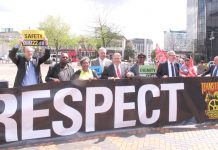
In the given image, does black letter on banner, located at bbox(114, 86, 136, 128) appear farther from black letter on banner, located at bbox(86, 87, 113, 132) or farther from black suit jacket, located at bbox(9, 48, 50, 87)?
black suit jacket, located at bbox(9, 48, 50, 87)

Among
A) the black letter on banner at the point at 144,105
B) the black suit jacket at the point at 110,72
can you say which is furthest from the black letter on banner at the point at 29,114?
the black letter on banner at the point at 144,105

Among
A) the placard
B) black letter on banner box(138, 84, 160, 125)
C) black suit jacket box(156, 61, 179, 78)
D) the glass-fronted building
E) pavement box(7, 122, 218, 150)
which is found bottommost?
pavement box(7, 122, 218, 150)

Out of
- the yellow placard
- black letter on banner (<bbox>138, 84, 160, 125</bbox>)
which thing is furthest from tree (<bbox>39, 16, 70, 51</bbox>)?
black letter on banner (<bbox>138, 84, 160, 125</bbox>)

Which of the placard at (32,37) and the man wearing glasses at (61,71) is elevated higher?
the placard at (32,37)

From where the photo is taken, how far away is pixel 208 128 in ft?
27.4

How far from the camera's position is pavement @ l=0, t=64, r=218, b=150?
22.1 ft

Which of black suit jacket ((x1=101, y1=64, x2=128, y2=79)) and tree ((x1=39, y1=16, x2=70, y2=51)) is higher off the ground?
tree ((x1=39, y1=16, x2=70, y2=51))

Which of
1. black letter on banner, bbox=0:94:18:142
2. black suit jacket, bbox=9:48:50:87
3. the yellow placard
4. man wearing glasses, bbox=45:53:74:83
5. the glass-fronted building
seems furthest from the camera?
the glass-fronted building

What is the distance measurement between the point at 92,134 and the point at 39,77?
5.34 feet

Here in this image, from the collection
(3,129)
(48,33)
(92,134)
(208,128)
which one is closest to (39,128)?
(3,129)

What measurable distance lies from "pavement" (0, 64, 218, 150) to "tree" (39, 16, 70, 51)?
67.2m

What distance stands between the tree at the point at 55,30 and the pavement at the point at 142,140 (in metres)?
67.2

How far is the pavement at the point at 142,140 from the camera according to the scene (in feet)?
22.1

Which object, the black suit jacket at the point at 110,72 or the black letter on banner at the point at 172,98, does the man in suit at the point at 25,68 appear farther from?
the black letter on banner at the point at 172,98
